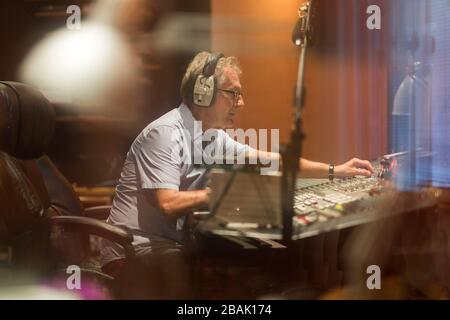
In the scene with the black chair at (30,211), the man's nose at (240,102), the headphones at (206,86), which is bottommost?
the black chair at (30,211)

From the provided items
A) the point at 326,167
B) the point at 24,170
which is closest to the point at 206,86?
the point at 326,167

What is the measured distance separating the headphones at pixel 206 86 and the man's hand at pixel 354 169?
1.60ft

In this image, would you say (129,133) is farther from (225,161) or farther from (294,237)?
(294,237)

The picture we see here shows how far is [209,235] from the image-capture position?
76.0 inches

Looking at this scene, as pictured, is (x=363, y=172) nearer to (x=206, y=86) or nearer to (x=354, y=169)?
(x=354, y=169)

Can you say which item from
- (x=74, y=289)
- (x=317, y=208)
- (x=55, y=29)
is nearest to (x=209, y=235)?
(x=317, y=208)

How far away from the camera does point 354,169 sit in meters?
1.96

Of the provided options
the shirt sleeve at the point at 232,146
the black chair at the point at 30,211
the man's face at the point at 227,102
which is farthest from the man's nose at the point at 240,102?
the black chair at the point at 30,211

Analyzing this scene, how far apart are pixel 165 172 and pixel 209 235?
0.25 metres

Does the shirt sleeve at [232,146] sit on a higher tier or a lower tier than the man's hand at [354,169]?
higher

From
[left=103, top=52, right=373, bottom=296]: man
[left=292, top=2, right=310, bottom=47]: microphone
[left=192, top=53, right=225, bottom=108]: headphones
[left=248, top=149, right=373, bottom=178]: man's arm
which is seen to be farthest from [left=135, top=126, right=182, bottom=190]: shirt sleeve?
[left=292, top=2, right=310, bottom=47]: microphone

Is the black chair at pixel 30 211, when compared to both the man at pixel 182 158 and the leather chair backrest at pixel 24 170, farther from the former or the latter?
the man at pixel 182 158

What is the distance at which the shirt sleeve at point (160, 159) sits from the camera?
1941 mm

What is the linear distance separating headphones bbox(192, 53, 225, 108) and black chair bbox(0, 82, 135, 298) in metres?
0.51
